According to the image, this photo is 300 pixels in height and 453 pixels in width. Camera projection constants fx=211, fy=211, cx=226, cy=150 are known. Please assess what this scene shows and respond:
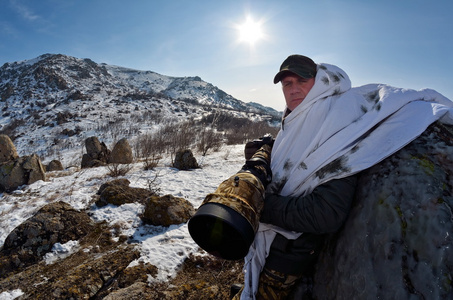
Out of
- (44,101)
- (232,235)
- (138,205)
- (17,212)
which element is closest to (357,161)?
(232,235)

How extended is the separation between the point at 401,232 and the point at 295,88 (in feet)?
3.90

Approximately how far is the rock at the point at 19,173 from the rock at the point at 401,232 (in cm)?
1007

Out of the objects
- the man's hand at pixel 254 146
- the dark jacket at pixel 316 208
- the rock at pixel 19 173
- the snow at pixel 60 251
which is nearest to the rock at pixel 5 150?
the rock at pixel 19 173

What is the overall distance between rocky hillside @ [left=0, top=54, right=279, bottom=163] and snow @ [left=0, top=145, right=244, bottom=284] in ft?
16.6

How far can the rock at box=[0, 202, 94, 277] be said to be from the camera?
3.10m

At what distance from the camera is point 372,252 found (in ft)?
3.35

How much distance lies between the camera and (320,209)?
1075mm

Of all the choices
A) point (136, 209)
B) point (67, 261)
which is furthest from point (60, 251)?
point (136, 209)

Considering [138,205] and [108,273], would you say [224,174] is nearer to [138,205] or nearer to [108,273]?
[138,205]

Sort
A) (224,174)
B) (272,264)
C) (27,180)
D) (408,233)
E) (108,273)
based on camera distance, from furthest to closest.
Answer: (224,174) → (27,180) → (108,273) → (272,264) → (408,233)

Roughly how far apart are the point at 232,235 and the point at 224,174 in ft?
26.7

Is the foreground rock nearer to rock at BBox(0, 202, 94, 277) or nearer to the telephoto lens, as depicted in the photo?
rock at BBox(0, 202, 94, 277)

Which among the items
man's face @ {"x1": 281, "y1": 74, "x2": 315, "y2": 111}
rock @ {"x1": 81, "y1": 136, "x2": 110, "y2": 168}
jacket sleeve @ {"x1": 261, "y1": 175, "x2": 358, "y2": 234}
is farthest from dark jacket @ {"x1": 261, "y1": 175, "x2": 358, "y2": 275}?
rock @ {"x1": 81, "y1": 136, "x2": 110, "y2": 168}

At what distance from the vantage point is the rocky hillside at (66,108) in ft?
96.4
